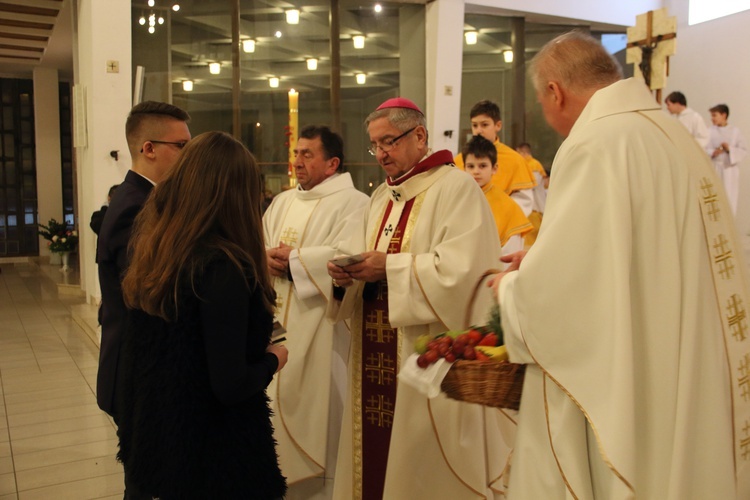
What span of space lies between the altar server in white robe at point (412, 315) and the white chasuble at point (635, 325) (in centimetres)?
103

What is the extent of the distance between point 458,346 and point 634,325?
20.0 inches

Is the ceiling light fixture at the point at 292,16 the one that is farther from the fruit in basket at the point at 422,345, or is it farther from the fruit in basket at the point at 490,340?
the fruit in basket at the point at 490,340

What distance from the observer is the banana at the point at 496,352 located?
6.87 feet

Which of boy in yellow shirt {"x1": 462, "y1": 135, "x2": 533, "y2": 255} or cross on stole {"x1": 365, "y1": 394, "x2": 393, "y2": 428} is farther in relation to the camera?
boy in yellow shirt {"x1": 462, "y1": 135, "x2": 533, "y2": 255}

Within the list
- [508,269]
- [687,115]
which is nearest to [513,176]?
[508,269]

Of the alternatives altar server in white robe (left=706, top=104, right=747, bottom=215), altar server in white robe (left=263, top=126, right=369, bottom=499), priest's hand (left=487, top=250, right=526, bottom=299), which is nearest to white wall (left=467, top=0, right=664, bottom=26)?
altar server in white robe (left=706, top=104, right=747, bottom=215)

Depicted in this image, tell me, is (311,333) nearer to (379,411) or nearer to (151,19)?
(379,411)

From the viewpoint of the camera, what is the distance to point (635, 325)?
6.23ft

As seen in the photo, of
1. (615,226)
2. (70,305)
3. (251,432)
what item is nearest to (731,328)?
(615,226)

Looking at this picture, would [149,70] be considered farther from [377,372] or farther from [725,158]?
[725,158]

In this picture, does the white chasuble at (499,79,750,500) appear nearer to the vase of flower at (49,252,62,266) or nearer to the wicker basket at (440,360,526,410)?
the wicker basket at (440,360,526,410)

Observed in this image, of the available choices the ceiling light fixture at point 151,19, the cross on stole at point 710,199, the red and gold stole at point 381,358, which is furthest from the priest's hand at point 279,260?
the ceiling light fixture at point 151,19

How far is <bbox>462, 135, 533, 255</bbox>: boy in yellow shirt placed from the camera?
14.5 ft

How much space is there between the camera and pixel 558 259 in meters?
1.90
